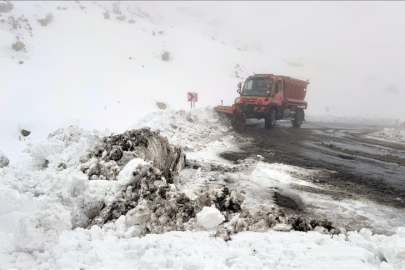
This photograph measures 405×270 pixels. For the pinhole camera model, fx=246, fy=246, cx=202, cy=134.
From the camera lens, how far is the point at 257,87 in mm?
13055

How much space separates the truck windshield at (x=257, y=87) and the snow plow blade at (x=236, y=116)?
1397 millimetres

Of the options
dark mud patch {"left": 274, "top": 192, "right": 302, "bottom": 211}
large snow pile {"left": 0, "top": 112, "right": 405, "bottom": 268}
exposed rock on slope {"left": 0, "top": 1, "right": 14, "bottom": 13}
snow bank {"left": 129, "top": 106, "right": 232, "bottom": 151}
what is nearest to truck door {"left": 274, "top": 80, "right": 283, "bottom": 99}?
snow bank {"left": 129, "top": 106, "right": 232, "bottom": 151}

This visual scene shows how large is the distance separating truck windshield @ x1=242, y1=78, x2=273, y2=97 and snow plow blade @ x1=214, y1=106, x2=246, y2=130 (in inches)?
55.0

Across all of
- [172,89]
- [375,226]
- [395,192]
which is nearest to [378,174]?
[395,192]

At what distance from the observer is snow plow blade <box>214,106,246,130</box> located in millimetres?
12492

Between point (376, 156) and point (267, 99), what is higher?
point (267, 99)

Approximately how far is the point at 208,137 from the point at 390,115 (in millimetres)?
33644

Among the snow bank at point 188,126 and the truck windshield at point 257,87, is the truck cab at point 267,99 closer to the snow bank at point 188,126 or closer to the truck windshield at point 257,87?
the truck windshield at point 257,87

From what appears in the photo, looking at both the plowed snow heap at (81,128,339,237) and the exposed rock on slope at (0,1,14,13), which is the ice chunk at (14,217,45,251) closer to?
the plowed snow heap at (81,128,339,237)

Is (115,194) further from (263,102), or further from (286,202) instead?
(263,102)

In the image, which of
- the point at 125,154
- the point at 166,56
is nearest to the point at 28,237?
the point at 125,154

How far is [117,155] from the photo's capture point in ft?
14.9

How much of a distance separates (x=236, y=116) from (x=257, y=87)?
195cm

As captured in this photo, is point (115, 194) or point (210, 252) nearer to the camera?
point (210, 252)
